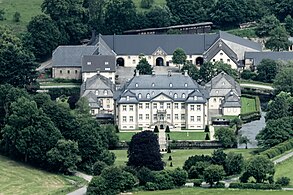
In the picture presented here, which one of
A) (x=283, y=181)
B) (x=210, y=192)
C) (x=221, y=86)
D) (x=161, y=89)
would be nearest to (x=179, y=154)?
(x=161, y=89)

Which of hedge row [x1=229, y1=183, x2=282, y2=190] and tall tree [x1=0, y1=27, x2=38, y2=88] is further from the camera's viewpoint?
tall tree [x1=0, y1=27, x2=38, y2=88]

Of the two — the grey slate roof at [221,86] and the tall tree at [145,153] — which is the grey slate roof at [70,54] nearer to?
the grey slate roof at [221,86]

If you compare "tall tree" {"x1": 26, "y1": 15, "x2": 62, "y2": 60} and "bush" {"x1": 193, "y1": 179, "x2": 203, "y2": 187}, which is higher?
"tall tree" {"x1": 26, "y1": 15, "x2": 62, "y2": 60}

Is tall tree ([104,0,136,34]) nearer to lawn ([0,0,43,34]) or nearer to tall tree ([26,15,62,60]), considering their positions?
tall tree ([26,15,62,60])

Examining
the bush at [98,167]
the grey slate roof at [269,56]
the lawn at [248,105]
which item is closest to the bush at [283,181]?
the bush at [98,167]

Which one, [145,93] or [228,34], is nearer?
[145,93]

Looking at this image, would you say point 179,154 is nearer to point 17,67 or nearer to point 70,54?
point 17,67

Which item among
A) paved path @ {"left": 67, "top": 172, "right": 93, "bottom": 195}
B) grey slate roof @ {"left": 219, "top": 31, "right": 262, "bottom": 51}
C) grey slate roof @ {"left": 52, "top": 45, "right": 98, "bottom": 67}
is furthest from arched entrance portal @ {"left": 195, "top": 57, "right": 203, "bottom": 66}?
paved path @ {"left": 67, "top": 172, "right": 93, "bottom": 195}

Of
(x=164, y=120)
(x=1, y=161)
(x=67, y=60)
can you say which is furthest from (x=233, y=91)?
(x=1, y=161)

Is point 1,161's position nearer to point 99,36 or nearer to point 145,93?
point 145,93
